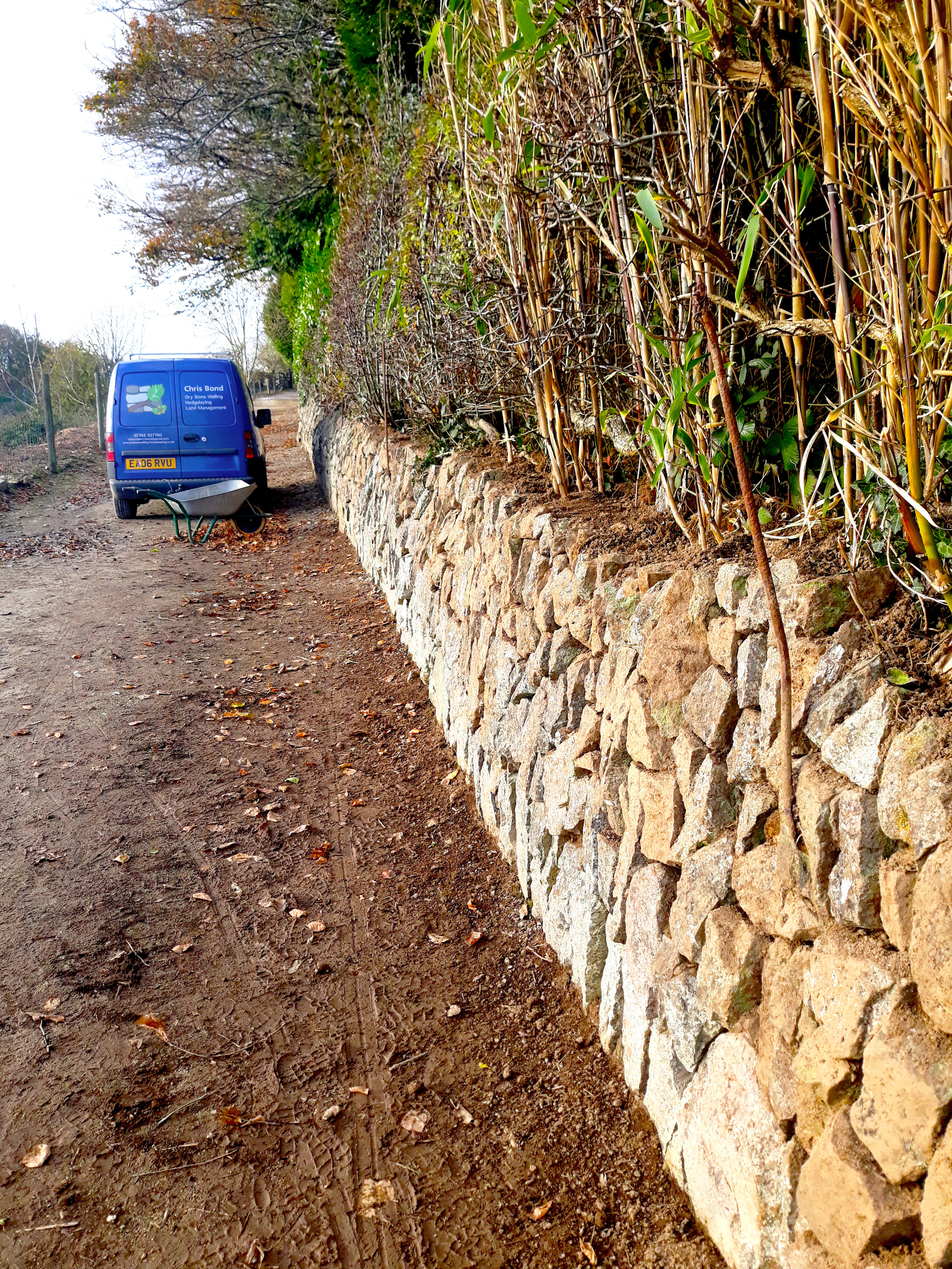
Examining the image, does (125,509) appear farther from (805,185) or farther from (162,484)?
(805,185)

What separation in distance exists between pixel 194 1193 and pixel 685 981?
1556 mm

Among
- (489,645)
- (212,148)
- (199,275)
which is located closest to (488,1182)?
(489,645)

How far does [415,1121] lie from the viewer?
2980mm

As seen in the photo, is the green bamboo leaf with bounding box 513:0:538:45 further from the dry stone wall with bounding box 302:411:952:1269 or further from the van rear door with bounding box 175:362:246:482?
the van rear door with bounding box 175:362:246:482

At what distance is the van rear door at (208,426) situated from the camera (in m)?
12.7

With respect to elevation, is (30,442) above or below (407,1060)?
above

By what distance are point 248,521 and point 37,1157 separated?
11141 millimetres

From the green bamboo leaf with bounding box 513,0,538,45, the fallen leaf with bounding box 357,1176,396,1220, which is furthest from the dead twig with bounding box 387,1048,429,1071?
the green bamboo leaf with bounding box 513,0,538,45

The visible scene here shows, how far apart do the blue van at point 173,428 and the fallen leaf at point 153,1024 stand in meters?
10.2

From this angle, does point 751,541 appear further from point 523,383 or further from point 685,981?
point 523,383

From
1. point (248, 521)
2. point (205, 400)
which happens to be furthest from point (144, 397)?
point (248, 521)

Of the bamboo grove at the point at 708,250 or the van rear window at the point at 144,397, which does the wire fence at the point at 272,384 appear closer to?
the van rear window at the point at 144,397

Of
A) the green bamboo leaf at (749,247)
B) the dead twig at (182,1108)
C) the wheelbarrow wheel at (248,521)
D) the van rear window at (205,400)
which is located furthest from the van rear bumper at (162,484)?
the green bamboo leaf at (749,247)

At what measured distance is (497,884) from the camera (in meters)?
4.28
